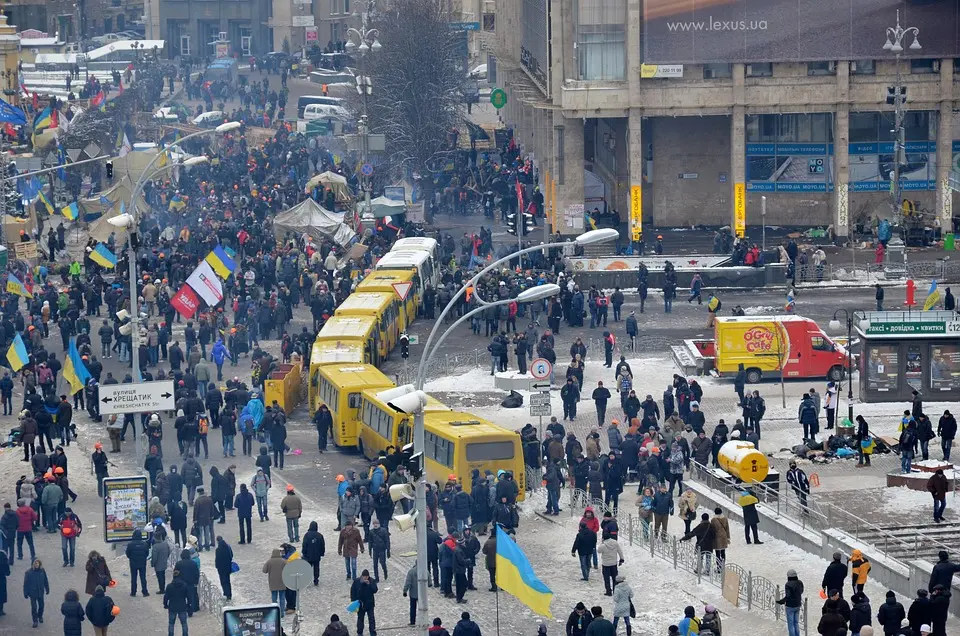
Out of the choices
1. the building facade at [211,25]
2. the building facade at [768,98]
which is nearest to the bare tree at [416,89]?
the building facade at [768,98]

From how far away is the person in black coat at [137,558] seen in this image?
32938 mm

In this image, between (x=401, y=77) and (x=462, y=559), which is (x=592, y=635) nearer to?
(x=462, y=559)

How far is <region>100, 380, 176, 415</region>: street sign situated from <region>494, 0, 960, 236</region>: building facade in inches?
1316

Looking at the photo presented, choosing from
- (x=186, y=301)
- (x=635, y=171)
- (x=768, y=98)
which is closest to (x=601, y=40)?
(x=635, y=171)

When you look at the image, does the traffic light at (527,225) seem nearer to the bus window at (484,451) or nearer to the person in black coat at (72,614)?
the bus window at (484,451)

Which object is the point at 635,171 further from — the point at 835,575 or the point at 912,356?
the point at 835,575

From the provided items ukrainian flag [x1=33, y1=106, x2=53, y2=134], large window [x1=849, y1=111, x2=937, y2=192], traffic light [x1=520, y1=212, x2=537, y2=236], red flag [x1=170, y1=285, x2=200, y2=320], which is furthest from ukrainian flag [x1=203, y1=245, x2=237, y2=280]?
ukrainian flag [x1=33, y1=106, x2=53, y2=134]

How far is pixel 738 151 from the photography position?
7206 centimetres

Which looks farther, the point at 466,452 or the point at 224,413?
the point at 224,413

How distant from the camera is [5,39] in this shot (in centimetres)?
8856

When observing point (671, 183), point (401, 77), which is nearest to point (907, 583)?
point (671, 183)

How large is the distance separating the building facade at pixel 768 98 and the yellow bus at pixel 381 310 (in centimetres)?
1656

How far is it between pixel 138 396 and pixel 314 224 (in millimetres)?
28165

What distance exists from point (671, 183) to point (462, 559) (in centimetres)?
4574
